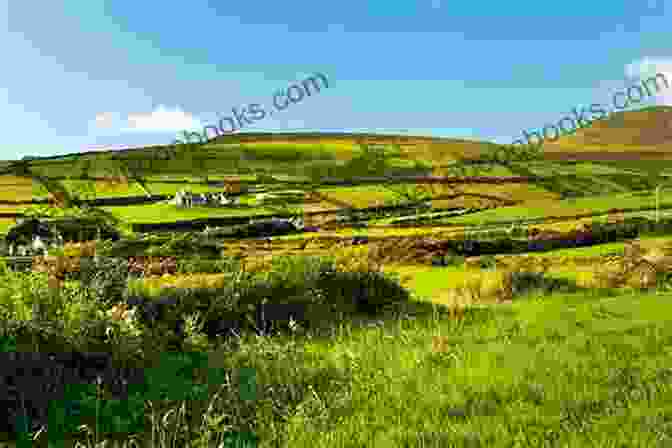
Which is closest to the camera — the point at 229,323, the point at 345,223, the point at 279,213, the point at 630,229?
the point at 229,323

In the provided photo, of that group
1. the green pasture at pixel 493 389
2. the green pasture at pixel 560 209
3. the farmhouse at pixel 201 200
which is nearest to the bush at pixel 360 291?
the green pasture at pixel 493 389

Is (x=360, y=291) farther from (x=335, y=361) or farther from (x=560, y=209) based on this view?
(x=560, y=209)

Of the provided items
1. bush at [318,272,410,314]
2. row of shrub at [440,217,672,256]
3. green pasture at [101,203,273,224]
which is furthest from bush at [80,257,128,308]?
green pasture at [101,203,273,224]

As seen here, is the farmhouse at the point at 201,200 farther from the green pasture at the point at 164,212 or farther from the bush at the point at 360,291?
the bush at the point at 360,291

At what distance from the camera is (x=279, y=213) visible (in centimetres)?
11125

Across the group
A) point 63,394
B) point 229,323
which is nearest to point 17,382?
point 63,394

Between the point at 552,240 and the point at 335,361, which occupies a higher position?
the point at 335,361

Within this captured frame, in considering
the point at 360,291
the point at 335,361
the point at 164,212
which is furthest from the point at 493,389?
the point at 164,212

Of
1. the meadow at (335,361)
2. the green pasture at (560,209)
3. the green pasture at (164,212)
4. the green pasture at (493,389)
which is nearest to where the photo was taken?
the green pasture at (493,389)

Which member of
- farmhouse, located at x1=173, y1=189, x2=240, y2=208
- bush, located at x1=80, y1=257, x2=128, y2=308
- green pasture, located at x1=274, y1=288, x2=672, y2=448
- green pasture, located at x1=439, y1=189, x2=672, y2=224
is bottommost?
green pasture, located at x1=439, y1=189, x2=672, y2=224

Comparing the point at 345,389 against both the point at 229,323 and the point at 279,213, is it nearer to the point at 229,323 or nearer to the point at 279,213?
the point at 229,323

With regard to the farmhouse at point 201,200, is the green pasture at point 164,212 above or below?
below

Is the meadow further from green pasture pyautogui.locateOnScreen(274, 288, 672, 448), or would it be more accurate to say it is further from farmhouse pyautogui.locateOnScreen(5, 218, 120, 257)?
farmhouse pyautogui.locateOnScreen(5, 218, 120, 257)

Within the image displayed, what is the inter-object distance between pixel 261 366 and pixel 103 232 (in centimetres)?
7285
